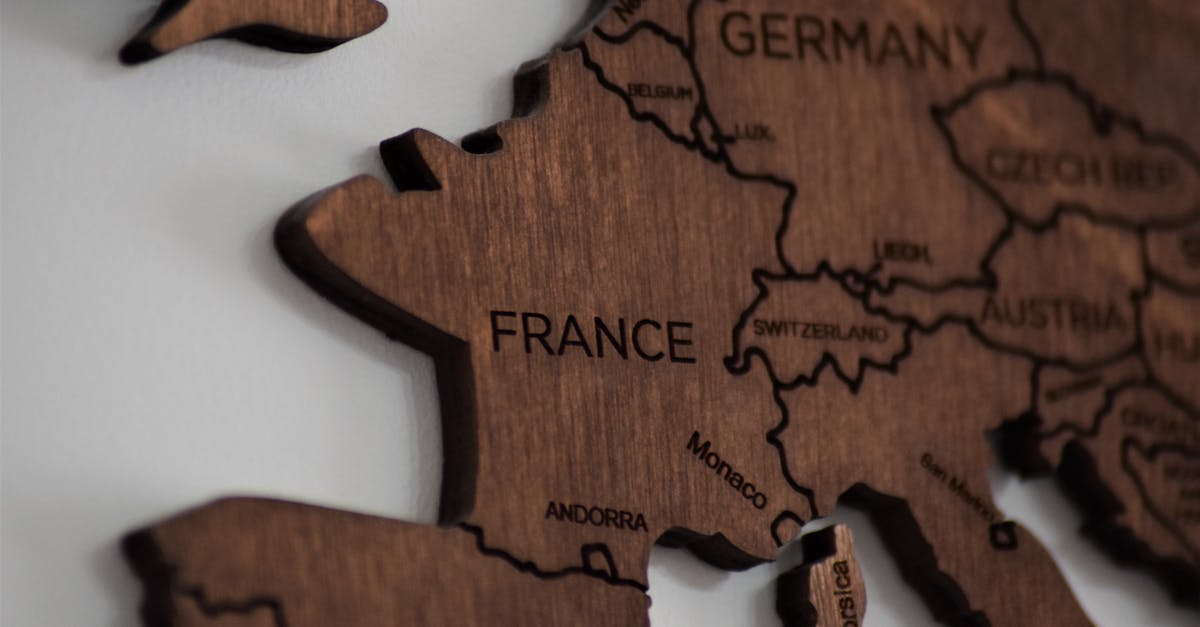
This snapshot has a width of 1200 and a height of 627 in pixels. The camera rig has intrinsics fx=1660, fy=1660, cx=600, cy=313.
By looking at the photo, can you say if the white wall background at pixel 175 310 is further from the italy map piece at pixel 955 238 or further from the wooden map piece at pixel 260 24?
the italy map piece at pixel 955 238

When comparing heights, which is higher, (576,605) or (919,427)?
(919,427)

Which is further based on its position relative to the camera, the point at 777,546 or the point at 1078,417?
the point at 1078,417

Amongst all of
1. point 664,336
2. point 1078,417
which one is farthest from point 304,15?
point 1078,417

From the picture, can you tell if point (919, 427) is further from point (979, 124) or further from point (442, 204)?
point (442, 204)

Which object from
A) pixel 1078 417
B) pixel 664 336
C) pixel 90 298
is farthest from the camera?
pixel 1078 417

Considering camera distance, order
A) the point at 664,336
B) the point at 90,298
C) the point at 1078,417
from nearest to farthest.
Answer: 1. the point at 90,298
2. the point at 664,336
3. the point at 1078,417

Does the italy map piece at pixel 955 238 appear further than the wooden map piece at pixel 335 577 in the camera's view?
Yes

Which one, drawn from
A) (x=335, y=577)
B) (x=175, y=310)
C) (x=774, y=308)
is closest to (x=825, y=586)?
(x=774, y=308)

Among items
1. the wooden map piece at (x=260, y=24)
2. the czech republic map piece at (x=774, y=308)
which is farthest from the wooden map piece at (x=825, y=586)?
the wooden map piece at (x=260, y=24)
